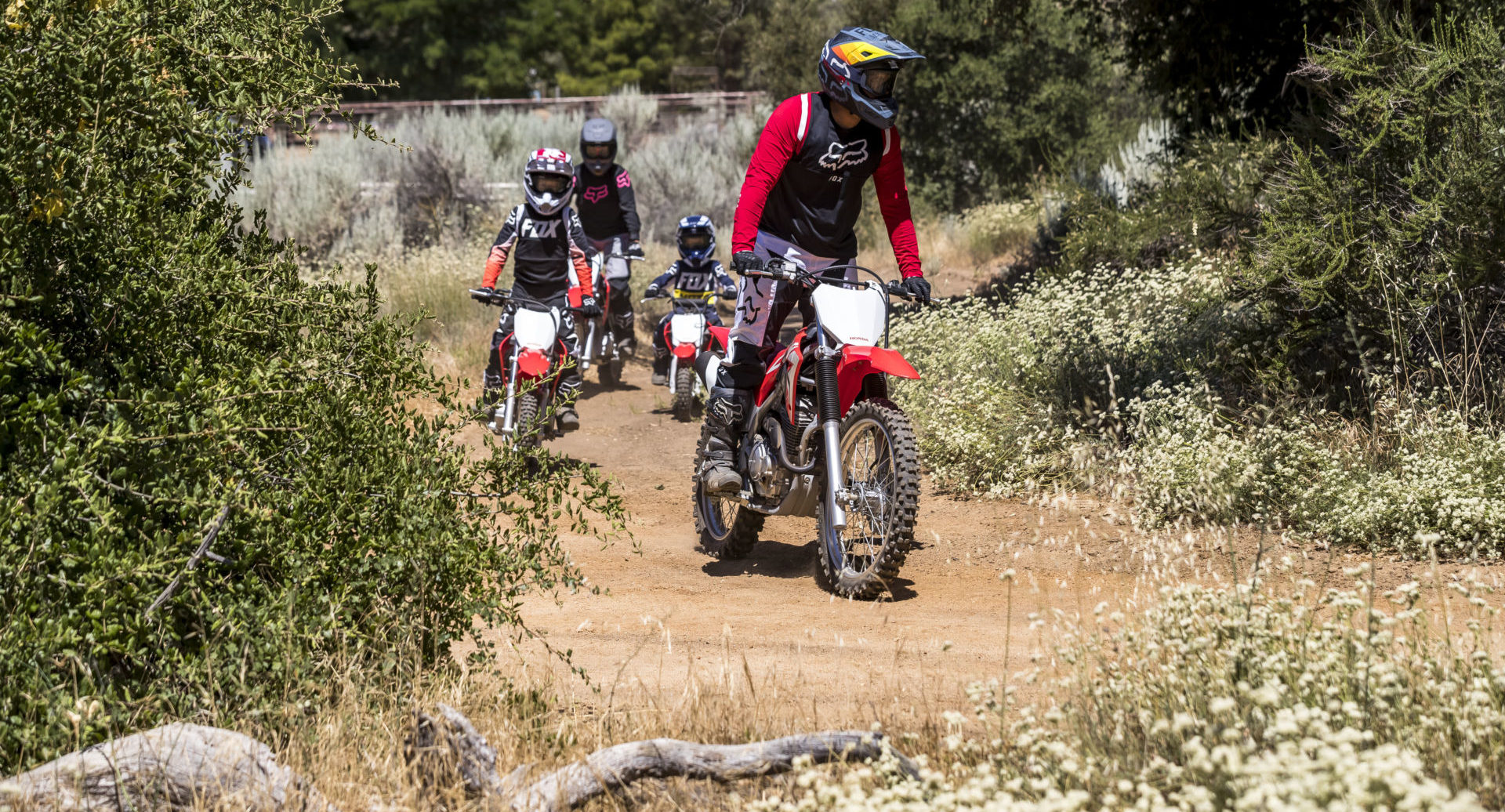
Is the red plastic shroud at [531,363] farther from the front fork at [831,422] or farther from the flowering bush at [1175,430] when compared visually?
the front fork at [831,422]

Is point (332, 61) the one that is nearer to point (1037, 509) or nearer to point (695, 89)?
point (1037, 509)

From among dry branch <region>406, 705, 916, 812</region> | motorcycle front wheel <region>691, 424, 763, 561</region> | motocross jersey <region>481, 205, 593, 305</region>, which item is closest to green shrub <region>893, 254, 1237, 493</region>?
motorcycle front wheel <region>691, 424, 763, 561</region>

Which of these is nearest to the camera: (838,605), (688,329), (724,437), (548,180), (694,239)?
(838,605)

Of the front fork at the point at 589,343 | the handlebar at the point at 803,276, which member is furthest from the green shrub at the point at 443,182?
the handlebar at the point at 803,276

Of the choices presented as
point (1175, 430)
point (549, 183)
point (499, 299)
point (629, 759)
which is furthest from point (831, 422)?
point (549, 183)

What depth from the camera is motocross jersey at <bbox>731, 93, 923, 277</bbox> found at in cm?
608

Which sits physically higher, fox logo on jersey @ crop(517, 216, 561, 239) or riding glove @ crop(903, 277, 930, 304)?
riding glove @ crop(903, 277, 930, 304)

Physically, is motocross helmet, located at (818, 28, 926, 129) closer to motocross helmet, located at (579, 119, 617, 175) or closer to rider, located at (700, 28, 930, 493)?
rider, located at (700, 28, 930, 493)

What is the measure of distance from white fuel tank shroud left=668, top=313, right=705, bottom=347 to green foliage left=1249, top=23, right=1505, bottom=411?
5.35 metres

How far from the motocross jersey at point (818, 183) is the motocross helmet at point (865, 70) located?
0.21 meters

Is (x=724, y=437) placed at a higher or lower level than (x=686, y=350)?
higher

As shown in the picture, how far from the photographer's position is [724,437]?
6551 millimetres

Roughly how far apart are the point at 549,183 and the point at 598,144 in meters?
2.72

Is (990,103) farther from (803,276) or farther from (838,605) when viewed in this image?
(838,605)
